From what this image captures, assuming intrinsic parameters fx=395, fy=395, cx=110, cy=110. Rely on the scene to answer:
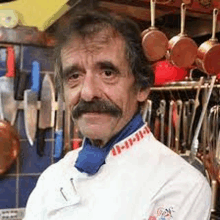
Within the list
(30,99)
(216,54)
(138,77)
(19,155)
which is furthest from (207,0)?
(19,155)

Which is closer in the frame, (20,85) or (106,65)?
(106,65)

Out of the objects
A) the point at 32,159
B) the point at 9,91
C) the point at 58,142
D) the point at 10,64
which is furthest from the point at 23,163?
the point at 10,64

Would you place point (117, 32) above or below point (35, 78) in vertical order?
above

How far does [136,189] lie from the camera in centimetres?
75

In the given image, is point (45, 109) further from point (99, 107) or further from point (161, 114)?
point (99, 107)

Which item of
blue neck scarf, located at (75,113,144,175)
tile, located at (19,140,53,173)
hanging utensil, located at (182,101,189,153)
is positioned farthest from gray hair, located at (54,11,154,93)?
tile, located at (19,140,53,173)

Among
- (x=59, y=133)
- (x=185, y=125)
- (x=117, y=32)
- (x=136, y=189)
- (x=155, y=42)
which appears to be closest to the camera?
(x=136, y=189)

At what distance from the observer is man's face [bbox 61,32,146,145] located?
0.79 m

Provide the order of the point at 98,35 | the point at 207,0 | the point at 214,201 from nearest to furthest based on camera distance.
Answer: the point at 98,35, the point at 207,0, the point at 214,201

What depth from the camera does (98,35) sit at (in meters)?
0.84

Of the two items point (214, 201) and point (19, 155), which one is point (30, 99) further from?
point (214, 201)

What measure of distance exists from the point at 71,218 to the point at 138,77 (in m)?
0.33

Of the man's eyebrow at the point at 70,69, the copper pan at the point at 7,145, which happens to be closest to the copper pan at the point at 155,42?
the man's eyebrow at the point at 70,69

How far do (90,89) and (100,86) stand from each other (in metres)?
0.02
